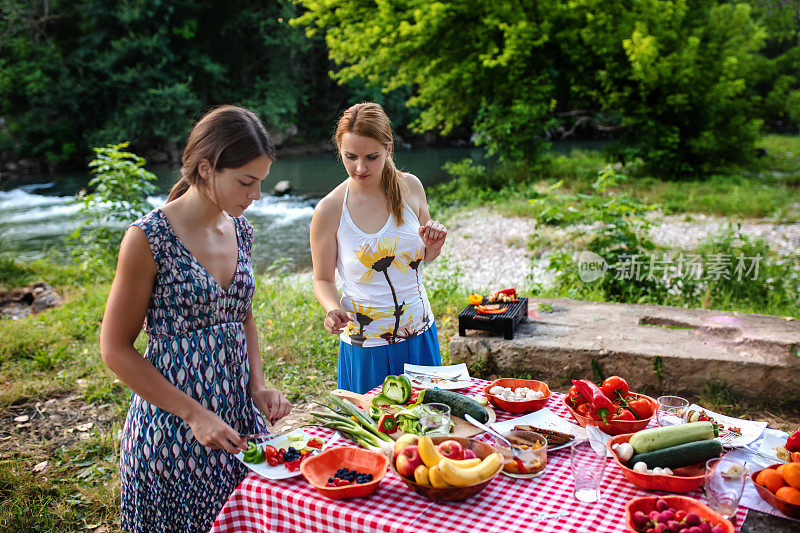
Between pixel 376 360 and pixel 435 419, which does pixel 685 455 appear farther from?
pixel 376 360

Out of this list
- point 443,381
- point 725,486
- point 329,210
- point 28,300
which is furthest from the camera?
point 28,300

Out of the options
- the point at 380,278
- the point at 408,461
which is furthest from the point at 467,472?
the point at 380,278

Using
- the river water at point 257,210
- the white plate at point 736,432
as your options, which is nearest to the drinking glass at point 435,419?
the white plate at point 736,432

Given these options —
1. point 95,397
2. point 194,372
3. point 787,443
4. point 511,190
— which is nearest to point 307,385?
point 95,397

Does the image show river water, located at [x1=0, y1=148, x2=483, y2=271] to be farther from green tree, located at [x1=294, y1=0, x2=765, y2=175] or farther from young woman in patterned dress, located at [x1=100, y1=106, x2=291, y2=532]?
young woman in patterned dress, located at [x1=100, y1=106, x2=291, y2=532]

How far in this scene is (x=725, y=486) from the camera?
1.61m

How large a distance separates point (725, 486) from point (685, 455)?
→ 7.4 inches

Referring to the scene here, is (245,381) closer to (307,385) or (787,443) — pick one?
(787,443)

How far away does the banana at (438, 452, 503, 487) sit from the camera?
1.68 meters

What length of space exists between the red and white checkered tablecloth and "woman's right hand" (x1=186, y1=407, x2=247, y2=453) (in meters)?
0.12

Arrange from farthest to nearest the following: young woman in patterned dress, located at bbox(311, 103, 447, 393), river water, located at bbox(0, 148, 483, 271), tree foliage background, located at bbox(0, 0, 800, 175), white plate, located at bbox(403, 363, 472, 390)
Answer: tree foliage background, located at bbox(0, 0, 800, 175), river water, located at bbox(0, 148, 483, 271), young woman in patterned dress, located at bbox(311, 103, 447, 393), white plate, located at bbox(403, 363, 472, 390)

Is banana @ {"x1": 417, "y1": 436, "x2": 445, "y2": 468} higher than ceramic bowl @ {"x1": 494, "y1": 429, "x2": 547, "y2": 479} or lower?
higher

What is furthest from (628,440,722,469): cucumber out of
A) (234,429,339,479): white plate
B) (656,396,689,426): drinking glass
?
(234,429,339,479): white plate

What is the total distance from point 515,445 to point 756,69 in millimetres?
17688
